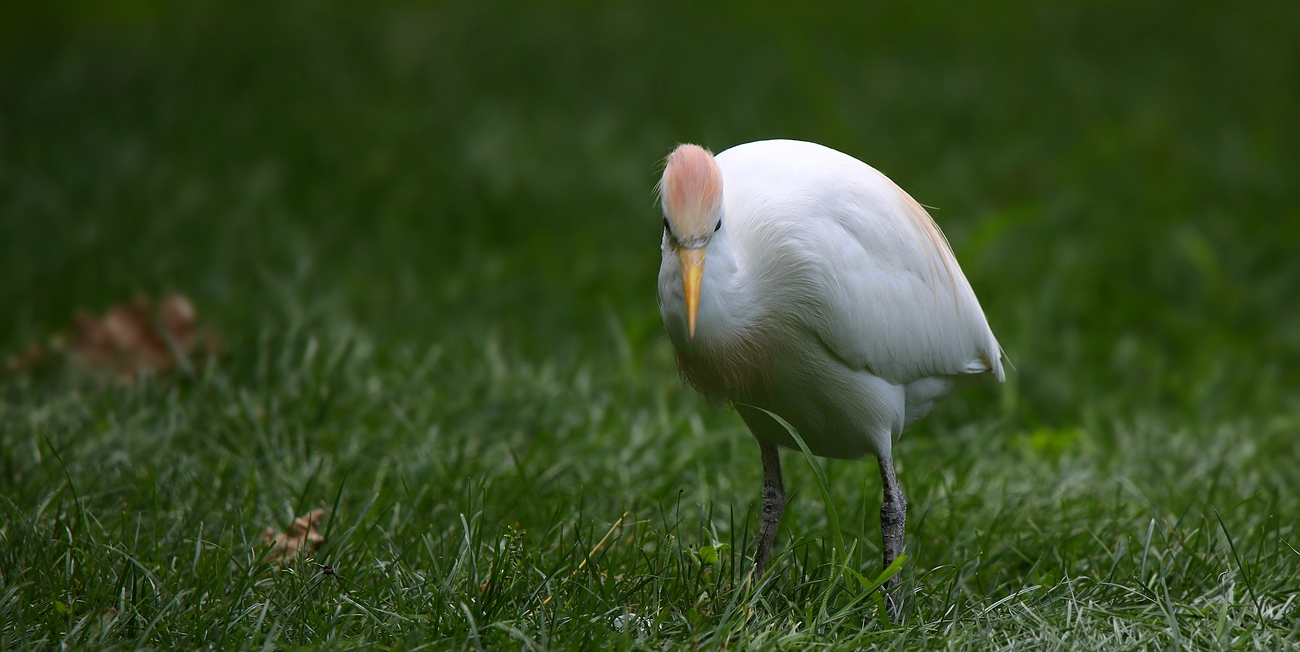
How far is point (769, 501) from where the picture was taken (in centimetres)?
288

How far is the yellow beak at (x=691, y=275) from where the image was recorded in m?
2.21

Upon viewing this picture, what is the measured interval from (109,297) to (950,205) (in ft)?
14.0

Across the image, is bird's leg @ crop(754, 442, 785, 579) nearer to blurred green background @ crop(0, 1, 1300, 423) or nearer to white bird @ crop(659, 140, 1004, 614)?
white bird @ crop(659, 140, 1004, 614)

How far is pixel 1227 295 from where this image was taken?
218 inches

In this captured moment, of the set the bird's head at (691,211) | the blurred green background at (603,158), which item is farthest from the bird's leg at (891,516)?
the blurred green background at (603,158)

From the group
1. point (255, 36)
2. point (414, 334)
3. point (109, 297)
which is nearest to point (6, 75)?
point (255, 36)

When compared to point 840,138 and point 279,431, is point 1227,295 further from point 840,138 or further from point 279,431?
point 279,431

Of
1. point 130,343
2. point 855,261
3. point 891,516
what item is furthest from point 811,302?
point 130,343

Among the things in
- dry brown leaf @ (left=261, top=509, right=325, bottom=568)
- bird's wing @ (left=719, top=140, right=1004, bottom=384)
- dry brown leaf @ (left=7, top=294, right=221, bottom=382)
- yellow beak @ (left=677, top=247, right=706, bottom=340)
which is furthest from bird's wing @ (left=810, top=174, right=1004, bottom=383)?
dry brown leaf @ (left=7, top=294, right=221, bottom=382)

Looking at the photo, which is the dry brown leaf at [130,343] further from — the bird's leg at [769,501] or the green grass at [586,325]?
the bird's leg at [769,501]

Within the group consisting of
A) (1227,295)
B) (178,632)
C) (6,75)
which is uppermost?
(6,75)

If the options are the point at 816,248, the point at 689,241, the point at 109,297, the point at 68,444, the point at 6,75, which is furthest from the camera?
the point at 6,75

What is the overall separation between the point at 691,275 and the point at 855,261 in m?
0.48

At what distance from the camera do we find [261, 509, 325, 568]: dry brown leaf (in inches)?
105
